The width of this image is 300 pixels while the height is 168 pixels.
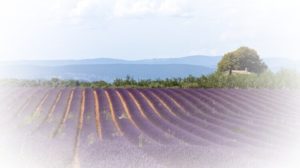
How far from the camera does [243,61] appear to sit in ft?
171

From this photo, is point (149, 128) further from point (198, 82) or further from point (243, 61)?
point (243, 61)

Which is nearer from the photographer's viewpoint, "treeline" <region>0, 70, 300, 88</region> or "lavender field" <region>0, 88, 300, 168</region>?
"lavender field" <region>0, 88, 300, 168</region>

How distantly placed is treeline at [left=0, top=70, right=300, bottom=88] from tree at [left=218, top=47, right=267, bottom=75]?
948 inches

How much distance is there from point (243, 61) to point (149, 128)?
39481 mm

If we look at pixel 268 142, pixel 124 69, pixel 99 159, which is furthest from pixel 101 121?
pixel 124 69

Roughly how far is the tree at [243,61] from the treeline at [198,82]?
24.1 m

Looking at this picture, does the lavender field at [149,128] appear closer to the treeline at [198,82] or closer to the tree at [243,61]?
the treeline at [198,82]

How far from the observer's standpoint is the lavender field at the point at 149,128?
9.77 m

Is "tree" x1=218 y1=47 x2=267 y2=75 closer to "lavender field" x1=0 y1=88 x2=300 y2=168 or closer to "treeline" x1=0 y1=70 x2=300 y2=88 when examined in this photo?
"treeline" x1=0 y1=70 x2=300 y2=88

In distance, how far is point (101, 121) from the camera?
14930 mm

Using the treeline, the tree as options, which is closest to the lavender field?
the treeline

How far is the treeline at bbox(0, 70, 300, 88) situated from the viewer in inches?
993

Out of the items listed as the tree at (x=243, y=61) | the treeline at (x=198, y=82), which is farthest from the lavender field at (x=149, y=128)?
the tree at (x=243, y=61)

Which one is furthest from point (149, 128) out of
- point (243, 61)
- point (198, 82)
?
point (243, 61)
